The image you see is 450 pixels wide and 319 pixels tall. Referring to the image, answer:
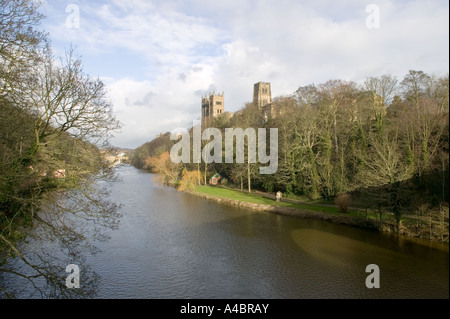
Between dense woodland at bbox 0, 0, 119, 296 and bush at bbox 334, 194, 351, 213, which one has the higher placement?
dense woodland at bbox 0, 0, 119, 296

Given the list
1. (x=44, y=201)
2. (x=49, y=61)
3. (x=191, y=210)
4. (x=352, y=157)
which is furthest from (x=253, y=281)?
(x=352, y=157)

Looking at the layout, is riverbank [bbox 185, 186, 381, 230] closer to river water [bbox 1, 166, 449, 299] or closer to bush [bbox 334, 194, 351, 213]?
bush [bbox 334, 194, 351, 213]

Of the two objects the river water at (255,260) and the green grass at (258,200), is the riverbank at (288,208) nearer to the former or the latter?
the green grass at (258,200)

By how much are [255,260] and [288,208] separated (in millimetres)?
9673

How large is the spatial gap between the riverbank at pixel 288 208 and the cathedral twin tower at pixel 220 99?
39868mm

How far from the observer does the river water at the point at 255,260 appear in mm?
10266

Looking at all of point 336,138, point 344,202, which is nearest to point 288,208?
point 344,202

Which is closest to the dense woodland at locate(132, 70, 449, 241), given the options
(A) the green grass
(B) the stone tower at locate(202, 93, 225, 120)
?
(A) the green grass

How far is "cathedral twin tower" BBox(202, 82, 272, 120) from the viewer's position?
225ft

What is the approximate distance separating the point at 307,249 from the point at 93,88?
11112 millimetres

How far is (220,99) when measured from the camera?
8362 centimetres

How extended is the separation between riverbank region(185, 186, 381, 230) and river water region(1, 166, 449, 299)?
0.75m

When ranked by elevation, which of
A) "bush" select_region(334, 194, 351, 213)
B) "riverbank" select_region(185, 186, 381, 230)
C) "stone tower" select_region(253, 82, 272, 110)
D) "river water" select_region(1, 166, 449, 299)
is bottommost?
"river water" select_region(1, 166, 449, 299)

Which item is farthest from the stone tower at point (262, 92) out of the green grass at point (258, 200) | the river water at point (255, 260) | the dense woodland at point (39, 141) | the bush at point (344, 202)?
the dense woodland at point (39, 141)
